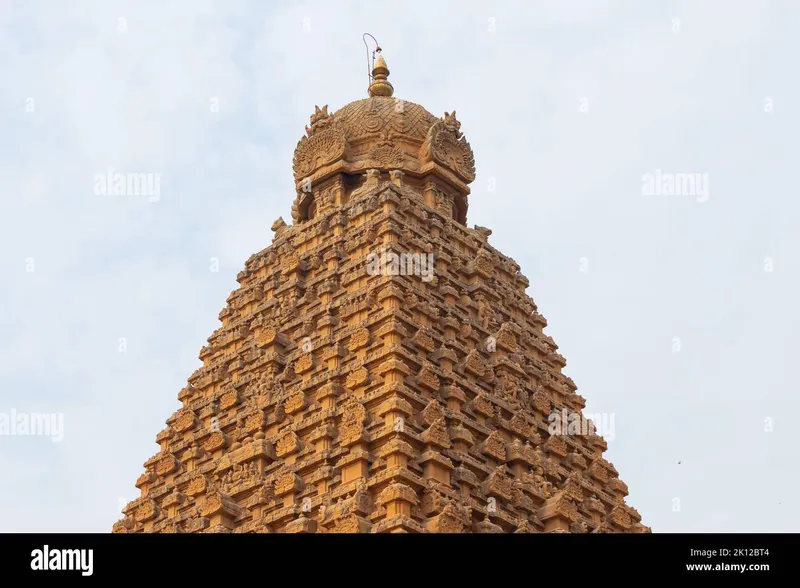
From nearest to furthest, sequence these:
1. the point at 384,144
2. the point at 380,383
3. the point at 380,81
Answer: the point at 380,383 < the point at 384,144 < the point at 380,81

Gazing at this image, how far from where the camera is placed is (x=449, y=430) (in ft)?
100

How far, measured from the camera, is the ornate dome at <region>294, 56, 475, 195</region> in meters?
36.8

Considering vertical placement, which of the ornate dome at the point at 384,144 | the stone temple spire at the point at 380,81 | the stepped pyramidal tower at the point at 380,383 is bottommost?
the stepped pyramidal tower at the point at 380,383

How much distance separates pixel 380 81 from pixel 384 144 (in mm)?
2783

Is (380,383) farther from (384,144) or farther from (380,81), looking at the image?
(380,81)

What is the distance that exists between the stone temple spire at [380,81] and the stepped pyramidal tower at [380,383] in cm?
104

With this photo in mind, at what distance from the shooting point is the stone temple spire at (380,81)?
128ft

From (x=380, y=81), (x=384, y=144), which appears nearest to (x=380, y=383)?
(x=384, y=144)

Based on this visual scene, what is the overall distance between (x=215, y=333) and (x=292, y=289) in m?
2.15

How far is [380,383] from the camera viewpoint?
30.5 metres

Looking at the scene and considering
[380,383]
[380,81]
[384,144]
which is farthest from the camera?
[380,81]
